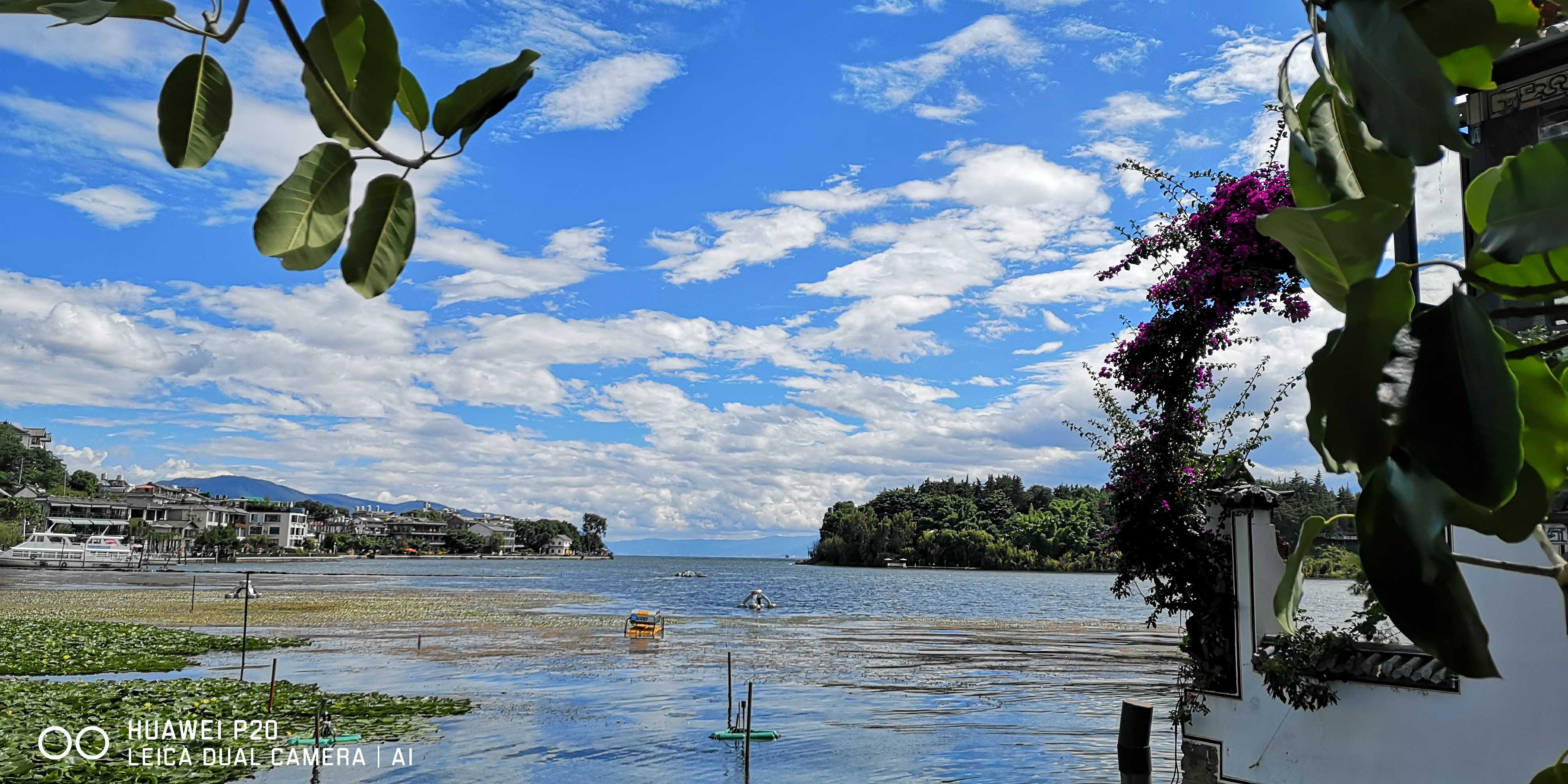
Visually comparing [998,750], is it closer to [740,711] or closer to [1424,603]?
[740,711]

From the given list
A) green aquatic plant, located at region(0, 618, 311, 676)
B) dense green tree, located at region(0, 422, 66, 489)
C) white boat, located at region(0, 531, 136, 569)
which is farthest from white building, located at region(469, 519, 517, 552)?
green aquatic plant, located at region(0, 618, 311, 676)

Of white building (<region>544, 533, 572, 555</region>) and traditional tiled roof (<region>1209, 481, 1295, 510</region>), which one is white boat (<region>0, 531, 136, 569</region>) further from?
white building (<region>544, 533, 572, 555</region>)

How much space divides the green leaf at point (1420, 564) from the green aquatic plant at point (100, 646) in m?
24.2

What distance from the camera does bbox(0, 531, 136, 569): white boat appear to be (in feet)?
210

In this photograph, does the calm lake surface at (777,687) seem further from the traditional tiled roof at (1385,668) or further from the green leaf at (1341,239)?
the green leaf at (1341,239)

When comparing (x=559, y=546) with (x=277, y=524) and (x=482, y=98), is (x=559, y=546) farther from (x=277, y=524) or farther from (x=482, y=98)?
(x=482, y=98)

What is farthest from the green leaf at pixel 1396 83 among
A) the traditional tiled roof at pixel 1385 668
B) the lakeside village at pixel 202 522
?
the lakeside village at pixel 202 522

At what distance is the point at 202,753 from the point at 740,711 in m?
8.42

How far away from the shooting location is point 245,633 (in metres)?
22.4

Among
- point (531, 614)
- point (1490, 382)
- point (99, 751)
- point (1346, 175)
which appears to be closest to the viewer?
point (1490, 382)

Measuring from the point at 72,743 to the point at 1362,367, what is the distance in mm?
15948

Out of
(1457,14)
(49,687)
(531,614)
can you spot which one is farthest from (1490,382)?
(531,614)

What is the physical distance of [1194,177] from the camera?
692 cm

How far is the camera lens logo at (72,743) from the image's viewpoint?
12164mm
